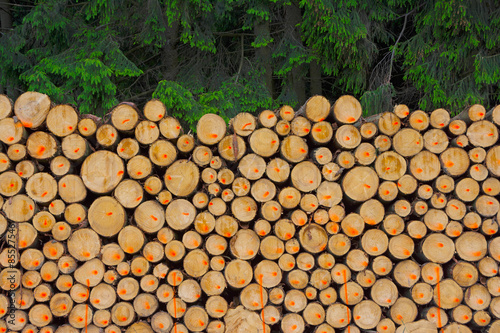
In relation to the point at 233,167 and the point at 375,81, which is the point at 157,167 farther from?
the point at 375,81

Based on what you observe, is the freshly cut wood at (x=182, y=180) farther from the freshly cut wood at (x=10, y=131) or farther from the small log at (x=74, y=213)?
the freshly cut wood at (x=10, y=131)

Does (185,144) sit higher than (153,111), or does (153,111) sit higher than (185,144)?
(153,111)

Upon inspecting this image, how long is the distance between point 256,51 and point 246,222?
461 cm

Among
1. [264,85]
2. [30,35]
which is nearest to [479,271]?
[264,85]

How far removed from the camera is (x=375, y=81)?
21.0 feet

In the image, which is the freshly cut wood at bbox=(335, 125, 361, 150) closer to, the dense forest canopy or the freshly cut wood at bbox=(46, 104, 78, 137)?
the freshly cut wood at bbox=(46, 104, 78, 137)

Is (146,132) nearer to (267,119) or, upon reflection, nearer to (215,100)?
(267,119)

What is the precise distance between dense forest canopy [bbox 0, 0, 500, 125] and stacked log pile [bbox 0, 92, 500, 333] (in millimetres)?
2598

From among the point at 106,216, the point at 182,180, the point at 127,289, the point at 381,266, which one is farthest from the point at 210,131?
the point at 381,266

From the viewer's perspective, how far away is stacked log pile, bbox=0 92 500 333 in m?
3.04

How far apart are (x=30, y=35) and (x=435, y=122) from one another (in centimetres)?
653

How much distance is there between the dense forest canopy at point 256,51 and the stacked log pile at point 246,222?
8.52ft

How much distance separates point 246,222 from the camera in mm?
3180

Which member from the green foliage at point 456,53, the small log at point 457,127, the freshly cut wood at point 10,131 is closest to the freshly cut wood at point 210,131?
the freshly cut wood at point 10,131
